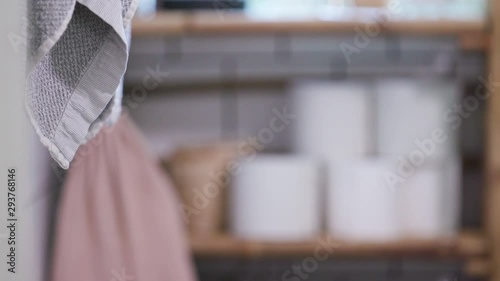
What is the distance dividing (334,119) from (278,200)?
175mm

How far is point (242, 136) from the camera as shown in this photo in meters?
1.31

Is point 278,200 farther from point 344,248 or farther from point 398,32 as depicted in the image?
point 398,32

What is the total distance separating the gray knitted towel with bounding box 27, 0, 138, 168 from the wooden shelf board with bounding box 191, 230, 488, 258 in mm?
671

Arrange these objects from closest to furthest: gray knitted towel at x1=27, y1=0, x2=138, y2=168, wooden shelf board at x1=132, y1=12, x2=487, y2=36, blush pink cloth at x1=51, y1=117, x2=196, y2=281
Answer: gray knitted towel at x1=27, y1=0, x2=138, y2=168 → blush pink cloth at x1=51, y1=117, x2=196, y2=281 → wooden shelf board at x1=132, y1=12, x2=487, y2=36

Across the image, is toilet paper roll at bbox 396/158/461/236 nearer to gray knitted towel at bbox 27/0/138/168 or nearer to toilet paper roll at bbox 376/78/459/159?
toilet paper roll at bbox 376/78/459/159

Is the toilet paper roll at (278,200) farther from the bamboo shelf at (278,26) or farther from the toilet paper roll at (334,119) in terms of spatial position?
the bamboo shelf at (278,26)

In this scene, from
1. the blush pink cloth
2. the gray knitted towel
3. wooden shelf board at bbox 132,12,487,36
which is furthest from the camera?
wooden shelf board at bbox 132,12,487,36

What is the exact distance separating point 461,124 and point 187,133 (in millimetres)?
540

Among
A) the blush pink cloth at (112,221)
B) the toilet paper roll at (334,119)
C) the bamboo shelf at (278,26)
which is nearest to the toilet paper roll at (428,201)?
the toilet paper roll at (334,119)

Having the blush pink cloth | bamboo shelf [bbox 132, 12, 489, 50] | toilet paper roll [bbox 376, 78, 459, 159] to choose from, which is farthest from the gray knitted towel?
toilet paper roll [bbox 376, 78, 459, 159]

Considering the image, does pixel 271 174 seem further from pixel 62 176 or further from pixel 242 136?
pixel 62 176

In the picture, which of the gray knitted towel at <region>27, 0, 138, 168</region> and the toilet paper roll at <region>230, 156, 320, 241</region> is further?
the toilet paper roll at <region>230, 156, 320, 241</region>

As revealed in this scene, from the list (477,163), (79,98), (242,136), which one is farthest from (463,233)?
(79,98)

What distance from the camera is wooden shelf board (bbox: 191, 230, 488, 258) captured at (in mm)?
1101
